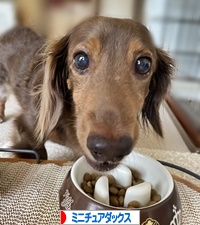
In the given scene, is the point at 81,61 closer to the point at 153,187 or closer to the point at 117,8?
the point at 117,8

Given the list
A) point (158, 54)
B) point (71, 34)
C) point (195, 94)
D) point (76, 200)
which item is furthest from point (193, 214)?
point (195, 94)

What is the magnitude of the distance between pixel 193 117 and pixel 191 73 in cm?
33

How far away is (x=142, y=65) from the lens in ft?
2.85

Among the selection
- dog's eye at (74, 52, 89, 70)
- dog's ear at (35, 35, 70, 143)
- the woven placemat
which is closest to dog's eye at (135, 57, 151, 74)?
dog's eye at (74, 52, 89, 70)

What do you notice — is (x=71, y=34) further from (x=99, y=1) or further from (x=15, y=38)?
(x=15, y=38)

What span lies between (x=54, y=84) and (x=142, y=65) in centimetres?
30

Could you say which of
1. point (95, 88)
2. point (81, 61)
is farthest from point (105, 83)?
point (81, 61)

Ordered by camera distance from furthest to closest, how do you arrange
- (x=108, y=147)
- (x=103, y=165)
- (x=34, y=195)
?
(x=34, y=195) < (x=103, y=165) < (x=108, y=147)

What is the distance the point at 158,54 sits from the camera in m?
1.04

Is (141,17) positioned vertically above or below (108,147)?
above

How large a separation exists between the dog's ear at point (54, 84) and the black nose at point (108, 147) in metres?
0.41

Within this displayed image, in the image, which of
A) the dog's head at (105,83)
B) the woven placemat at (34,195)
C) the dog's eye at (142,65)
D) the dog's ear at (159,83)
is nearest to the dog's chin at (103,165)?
the dog's head at (105,83)

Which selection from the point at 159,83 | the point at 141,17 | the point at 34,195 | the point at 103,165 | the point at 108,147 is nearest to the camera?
the point at 108,147

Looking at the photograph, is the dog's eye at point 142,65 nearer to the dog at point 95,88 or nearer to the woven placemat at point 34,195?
the dog at point 95,88
